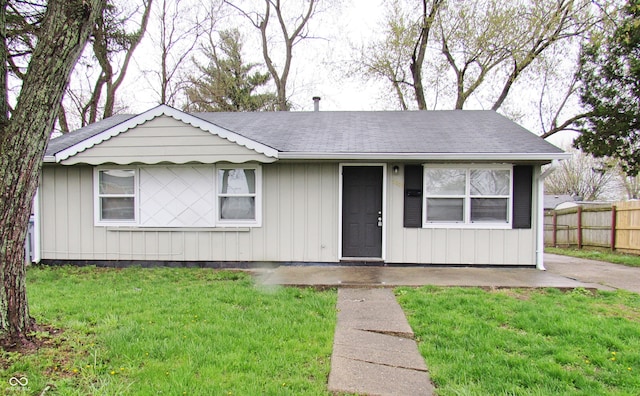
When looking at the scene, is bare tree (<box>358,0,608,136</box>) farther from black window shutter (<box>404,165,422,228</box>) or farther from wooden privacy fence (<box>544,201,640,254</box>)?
black window shutter (<box>404,165,422,228</box>)

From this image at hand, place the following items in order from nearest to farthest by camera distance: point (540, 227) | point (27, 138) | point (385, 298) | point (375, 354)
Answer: point (27, 138)
point (375, 354)
point (385, 298)
point (540, 227)

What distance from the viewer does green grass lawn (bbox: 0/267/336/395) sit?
2492 mm

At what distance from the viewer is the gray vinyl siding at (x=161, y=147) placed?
6.45 m

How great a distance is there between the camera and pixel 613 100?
12359 millimetres

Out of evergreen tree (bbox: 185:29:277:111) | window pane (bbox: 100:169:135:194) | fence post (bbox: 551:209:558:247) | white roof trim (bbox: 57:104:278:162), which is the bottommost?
fence post (bbox: 551:209:558:247)

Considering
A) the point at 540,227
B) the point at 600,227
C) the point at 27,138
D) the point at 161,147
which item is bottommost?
the point at 600,227

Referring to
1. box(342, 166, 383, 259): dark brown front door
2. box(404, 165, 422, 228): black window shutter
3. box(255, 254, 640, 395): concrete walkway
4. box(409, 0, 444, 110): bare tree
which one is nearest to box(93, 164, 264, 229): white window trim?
box(255, 254, 640, 395): concrete walkway

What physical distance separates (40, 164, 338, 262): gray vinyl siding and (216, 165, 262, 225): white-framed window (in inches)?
6.5

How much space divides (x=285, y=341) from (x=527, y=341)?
2230mm

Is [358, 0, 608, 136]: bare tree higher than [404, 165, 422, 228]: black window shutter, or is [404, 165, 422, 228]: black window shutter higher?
[358, 0, 608, 136]: bare tree

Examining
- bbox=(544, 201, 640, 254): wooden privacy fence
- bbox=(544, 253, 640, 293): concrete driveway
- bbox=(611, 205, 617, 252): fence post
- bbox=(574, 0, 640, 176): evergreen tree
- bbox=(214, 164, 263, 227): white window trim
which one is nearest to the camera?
bbox=(544, 253, 640, 293): concrete driveway

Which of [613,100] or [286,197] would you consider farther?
[613,100]

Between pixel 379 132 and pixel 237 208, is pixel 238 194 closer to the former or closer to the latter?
pixel 237 208

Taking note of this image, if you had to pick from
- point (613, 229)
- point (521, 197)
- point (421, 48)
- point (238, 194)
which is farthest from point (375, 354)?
point (421, 48)
